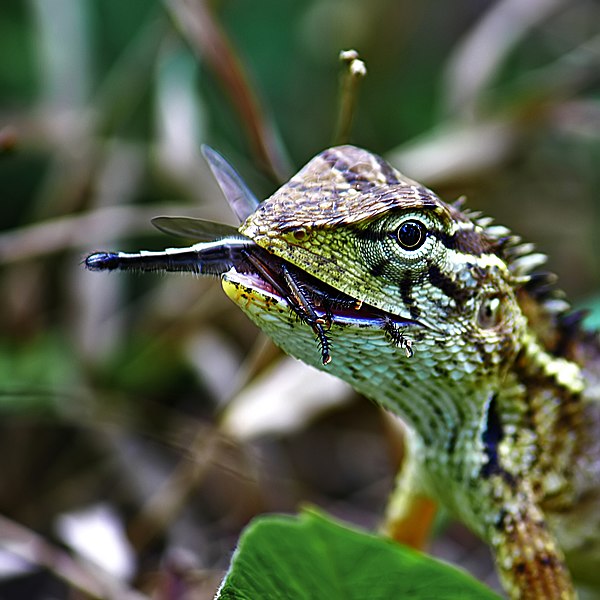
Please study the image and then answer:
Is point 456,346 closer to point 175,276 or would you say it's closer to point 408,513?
point 408,513

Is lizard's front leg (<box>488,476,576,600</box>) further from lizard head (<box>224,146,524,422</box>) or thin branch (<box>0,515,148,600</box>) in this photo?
thin branch (<box>0,515,148,600</box>)

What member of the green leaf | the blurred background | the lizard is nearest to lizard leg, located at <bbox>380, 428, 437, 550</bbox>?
the lizard

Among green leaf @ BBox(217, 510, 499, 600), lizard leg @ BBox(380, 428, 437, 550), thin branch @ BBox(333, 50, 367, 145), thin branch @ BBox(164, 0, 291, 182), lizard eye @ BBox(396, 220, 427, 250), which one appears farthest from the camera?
thin branch @ BBox(164, 0, 291, 182)

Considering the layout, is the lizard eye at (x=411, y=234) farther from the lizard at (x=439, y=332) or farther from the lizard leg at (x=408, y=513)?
the lizard leg at (x=408, y=513)

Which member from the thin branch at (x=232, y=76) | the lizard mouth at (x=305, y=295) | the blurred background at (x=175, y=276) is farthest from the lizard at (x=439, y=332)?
the thin branch at (x=232, y=76)

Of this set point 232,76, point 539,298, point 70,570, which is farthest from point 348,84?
point 70,570
